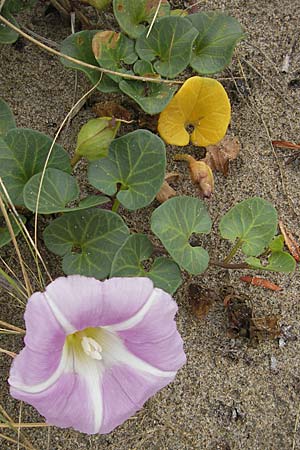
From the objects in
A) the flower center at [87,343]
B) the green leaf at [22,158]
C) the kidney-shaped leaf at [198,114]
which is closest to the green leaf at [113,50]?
the kidney-shaped leaf at [198,114]

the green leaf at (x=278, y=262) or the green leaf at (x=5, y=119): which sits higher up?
the green leaf at (x=5, y=119)

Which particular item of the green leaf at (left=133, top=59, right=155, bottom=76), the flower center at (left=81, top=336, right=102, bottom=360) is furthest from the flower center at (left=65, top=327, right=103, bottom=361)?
the green leaf at (left=133, top=59, right=155, bottom=76)

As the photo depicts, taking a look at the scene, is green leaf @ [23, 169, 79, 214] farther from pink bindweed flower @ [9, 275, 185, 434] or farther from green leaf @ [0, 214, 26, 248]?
pink bindweed flower @ [9, 275, 185, 434]

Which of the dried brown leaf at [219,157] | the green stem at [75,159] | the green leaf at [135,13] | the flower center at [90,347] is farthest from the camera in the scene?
the dried brown leaf at [219,157]

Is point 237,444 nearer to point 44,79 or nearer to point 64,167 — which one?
point 64,167

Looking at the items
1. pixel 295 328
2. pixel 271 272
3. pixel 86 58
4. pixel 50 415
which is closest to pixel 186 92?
pixel 86 58

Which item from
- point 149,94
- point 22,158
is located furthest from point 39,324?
point 149,94

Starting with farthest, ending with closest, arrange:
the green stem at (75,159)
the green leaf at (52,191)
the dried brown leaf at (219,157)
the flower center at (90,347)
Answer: the dried brown leaf at (219,157) → the green stem at (75,159) → the green leaf at (52,191) → the flower center at (90,347)

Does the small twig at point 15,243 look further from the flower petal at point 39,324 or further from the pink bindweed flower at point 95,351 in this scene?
the flower petal at point 39,324

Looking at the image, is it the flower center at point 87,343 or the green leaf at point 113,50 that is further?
the green leaf at point 113,50
